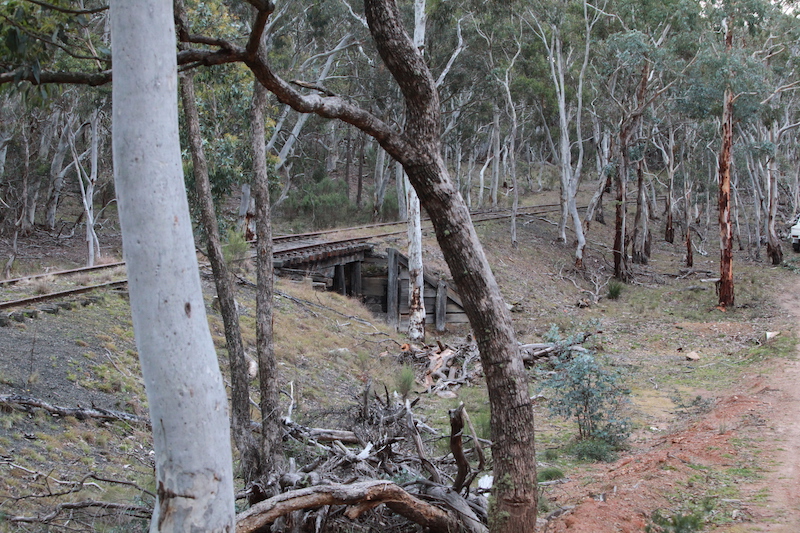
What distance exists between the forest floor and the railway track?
0.67 metres

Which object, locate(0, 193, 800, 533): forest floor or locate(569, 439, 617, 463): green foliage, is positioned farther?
locate(569, 439, 617, 463): green foliage

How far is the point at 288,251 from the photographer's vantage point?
61.8ft

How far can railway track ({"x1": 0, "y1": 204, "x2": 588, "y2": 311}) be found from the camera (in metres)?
11.4

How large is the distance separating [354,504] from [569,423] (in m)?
6.11

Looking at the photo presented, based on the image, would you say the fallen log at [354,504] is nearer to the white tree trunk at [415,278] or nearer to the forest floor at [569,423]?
the forest floor at [569,423]

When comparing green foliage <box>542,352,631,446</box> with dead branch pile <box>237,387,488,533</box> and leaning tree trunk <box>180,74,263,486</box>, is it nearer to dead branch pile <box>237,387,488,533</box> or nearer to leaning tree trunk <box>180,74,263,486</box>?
dead branch pile <box>237,387,488,533</box>

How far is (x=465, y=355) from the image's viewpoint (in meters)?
14.5

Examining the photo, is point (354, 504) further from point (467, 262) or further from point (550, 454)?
point (550, 454)

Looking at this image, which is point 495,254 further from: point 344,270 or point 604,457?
point 604,457

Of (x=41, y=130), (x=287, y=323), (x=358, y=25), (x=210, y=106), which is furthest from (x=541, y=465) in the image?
(x=41, y=130)

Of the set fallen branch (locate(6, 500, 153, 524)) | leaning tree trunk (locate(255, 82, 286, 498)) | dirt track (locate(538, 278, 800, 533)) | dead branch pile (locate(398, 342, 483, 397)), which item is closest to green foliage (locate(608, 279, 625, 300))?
dead branch pile (locate(398, 342, 483, 397))

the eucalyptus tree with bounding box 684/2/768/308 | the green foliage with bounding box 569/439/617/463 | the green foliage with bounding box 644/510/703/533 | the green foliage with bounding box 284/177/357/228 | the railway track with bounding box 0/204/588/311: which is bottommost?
the green foliage with bounding box 569/439/617/463

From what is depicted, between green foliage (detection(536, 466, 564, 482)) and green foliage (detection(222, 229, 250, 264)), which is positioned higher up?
green foliage (detection(222, 229, 250, 264))

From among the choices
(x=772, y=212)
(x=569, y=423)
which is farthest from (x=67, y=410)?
(x=772, y=212)
